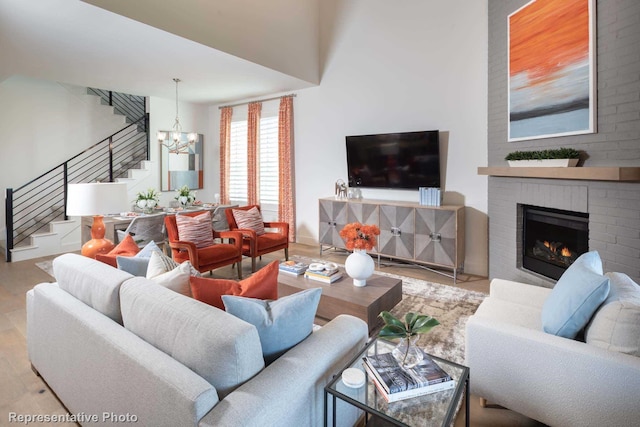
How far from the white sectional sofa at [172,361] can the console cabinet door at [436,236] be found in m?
2.96

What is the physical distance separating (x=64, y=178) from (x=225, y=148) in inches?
114

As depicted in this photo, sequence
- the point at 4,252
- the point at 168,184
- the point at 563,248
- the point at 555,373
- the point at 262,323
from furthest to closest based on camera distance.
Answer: the point at 168,184, the point at 4,252, the point at 563,248, the point at 555,373, the point at 262,323

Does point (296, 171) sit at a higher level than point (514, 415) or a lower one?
higher

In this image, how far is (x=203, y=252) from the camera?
4.05 m

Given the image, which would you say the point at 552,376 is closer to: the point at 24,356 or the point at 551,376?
the point at 551,376

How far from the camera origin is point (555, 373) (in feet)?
5.37

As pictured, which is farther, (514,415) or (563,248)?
(563,248)

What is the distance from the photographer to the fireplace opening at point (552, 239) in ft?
10.6

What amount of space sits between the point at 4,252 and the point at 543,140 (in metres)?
7.74

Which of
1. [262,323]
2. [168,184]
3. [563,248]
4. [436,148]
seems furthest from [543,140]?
[168,184]

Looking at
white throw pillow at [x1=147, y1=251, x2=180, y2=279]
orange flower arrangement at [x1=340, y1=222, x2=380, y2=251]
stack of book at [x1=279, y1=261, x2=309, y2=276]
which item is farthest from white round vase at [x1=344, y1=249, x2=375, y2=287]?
white throw pillow at [x1=147, y1=251, x2=180, y2=279]

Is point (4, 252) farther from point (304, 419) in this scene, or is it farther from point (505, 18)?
point (505, 18)

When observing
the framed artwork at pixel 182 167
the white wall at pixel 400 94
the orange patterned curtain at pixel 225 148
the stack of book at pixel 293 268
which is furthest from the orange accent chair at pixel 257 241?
the framed artwork at pixel 182 167

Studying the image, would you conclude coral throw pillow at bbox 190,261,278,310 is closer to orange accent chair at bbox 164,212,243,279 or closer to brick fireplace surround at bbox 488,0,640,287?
orange accent chair at bbox 164,212,243,279
